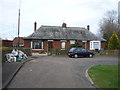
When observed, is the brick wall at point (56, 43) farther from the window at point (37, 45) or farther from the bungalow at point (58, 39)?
the window at point (37, 45)

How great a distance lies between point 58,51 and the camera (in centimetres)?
2622

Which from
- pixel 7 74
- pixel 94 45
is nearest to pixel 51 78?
pixel 7 74

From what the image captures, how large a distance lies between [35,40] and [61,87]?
83.3 ft

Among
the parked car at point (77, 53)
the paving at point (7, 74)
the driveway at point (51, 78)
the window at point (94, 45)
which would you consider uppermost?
the window at point (94, 45)

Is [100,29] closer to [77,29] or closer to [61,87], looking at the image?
[77,29]

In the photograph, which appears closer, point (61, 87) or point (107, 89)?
point (107, 89)

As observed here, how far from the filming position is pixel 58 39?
1250 inches

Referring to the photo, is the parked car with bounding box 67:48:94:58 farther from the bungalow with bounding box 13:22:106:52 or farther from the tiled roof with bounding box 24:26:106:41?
the tiled roof with bounding box 24:26:106:41

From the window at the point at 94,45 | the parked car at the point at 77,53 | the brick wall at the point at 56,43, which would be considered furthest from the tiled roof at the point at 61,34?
the parked car at the point at 77,53

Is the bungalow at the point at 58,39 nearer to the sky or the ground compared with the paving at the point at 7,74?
nearer to the sky

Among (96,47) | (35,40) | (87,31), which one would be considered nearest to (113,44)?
(96,47)

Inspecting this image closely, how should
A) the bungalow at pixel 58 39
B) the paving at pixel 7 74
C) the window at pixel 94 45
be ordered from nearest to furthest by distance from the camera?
the paving at pixel 7 74
the bungalow at pixel 58 39
the window at pixel 94 45

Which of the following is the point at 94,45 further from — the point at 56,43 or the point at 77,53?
the point at 77,53

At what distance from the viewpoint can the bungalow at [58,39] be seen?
3153 cm
